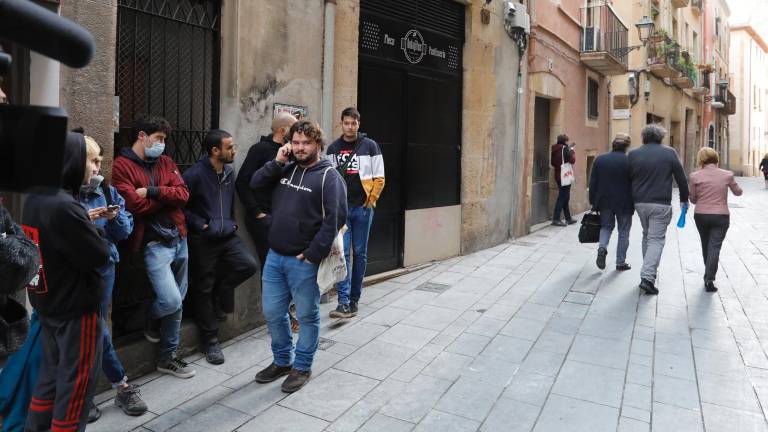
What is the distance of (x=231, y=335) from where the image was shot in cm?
505

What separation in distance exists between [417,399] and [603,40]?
41.3 ft

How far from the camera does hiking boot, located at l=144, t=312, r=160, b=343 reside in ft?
13.9

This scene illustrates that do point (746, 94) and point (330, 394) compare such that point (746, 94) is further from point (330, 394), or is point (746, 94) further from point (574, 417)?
point (330, 394)

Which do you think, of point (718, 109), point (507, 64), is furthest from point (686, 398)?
point (718, 109)

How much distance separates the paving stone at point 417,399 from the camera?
3.60 m

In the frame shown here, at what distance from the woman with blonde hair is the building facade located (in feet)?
131

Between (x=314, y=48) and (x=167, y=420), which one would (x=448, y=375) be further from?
(x=314, y=48)

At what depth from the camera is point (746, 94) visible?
142ft

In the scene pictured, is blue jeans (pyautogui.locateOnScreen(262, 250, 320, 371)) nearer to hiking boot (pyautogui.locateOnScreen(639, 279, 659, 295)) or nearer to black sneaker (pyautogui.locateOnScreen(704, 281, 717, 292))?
hiking boot (pyautogui.locateOnScreen(639, 279, 659, 295))

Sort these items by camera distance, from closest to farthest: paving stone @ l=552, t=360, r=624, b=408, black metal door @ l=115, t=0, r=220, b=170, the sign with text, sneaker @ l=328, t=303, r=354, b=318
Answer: paving stone @ l=552, t=360, r=624, b=408 → black metal door @ l=115, t=0, r=220, b=170 → sneaker @ l=328, t=303, r=354, b=318 → the sign with text

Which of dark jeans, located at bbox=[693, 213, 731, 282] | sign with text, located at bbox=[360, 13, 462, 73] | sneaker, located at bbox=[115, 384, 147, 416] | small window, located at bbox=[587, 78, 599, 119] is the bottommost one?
sneaker, located at bbox=[115, 384, 147, 416]

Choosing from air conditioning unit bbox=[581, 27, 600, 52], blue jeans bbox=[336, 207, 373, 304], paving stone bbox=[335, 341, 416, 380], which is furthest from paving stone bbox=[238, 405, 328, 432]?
air conditioning unit bbox=[581, 27, 600, 52]

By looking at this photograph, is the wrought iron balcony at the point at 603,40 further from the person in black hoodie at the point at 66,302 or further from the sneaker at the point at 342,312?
the person in black hoodie at the point at 66,302

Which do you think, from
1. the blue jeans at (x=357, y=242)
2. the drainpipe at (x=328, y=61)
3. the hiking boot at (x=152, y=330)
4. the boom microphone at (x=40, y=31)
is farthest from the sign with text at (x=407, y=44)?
the boom microphone at (x=40, y=31)
